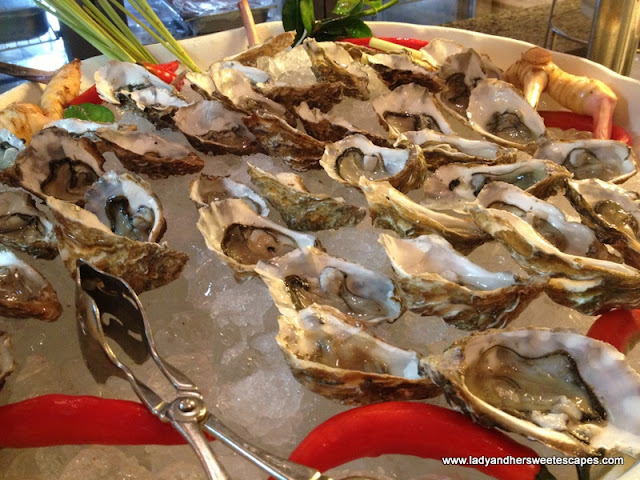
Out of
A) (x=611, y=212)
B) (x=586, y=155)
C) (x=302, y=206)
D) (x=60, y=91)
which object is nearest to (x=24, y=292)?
(x=302, y=206)

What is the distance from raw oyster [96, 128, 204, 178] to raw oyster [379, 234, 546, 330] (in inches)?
22.8

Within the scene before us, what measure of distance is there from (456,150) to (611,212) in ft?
1.27

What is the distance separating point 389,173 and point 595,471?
77 cm

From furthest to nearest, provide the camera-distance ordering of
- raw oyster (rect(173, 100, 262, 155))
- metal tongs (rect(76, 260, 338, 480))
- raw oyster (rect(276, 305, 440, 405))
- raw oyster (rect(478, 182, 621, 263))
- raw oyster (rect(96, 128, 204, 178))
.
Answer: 1. raw oyster (rect(173, 100, 262, 155))
2. raw oyster (rect(96, 128, 204, 178))
3. raw oyster (rect(478, 182, 621, 263))
4. raw oyster (rect(276, 305, 440, 405))
5. metal tongs (rect(76, 260, 338, 480))

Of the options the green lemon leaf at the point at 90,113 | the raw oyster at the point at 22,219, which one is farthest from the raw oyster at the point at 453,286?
the green lemon leaf at the point at 90,113

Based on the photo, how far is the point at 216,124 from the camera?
1.44 metres

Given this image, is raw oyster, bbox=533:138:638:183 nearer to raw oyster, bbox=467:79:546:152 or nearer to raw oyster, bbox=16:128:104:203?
raw oyster, bbox=467:79:546:152

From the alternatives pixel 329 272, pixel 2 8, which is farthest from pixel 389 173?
pixel 2 8

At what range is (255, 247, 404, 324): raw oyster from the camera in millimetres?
979

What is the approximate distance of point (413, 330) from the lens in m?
0.99

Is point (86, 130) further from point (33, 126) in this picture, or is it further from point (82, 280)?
point (82, 280)

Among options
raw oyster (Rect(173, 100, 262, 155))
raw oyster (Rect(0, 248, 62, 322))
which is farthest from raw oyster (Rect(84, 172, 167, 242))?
raw oyster (Rect(173, 100, 262, 155))

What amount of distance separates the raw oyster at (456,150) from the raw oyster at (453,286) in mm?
377

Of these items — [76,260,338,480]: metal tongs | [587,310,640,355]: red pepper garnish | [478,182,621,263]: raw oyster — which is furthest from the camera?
[478,182,621,263]: raw oyster
